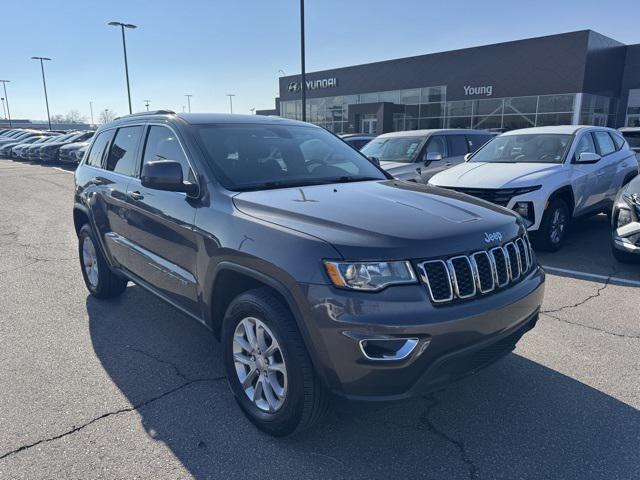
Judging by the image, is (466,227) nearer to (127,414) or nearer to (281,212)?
(281,212)

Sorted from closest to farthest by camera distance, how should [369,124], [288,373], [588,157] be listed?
[288,373]
[588,157]
[369,124]

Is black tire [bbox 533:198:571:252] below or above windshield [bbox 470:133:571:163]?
below

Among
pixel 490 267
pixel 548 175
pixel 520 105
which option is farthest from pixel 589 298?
pixel 520 105

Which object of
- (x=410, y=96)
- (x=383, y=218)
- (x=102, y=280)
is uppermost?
(x=410, y=96)

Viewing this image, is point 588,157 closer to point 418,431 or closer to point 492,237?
point 492,237

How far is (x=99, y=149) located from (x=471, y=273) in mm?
4151

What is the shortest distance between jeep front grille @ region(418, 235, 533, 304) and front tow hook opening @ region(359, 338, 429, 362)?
0.82 ft

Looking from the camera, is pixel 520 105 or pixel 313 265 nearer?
pixel 313 265

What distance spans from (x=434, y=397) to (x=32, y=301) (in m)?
4.21

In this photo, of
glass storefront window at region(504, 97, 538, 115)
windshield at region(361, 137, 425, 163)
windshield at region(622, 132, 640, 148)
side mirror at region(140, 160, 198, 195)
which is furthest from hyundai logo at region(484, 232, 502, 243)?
glass storefront window at region(504, 97, 538, 115)

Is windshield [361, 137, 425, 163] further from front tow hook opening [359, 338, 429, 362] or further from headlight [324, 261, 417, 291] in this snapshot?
front tow hook opening [359, 338, 429, 362]

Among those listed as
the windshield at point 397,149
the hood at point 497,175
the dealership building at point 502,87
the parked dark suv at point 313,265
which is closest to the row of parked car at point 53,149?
the windshield at point 397,149

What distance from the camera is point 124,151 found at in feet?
14.4

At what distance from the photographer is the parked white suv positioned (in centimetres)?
647
